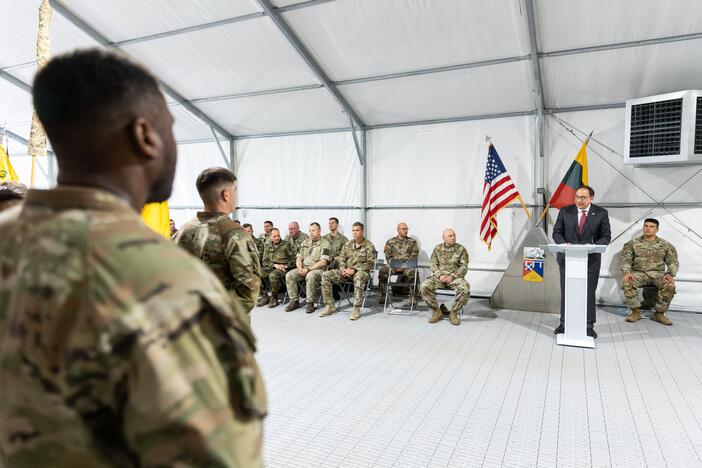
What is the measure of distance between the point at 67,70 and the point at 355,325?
14.8ft

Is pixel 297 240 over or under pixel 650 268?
over

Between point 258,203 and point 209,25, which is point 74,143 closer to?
point 209,25

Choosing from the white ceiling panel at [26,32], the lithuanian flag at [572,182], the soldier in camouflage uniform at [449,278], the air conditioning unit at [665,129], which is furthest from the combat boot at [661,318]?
the white ceiling panel at [26,32]

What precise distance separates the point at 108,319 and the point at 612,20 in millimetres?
5285

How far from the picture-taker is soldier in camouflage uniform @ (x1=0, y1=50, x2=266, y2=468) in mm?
508

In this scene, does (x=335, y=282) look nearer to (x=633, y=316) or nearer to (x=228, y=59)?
(x=228, y=59)

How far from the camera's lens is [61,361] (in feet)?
1.73

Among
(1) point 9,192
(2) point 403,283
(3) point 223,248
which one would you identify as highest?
(1) point 9,192

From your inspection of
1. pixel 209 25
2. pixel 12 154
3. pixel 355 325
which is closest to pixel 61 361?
pixel 355 325

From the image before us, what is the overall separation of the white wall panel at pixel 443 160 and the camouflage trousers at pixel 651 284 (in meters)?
1.69

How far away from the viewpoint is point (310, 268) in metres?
5.98

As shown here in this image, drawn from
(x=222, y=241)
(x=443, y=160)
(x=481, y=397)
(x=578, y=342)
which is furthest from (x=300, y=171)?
(x=222, y=241)

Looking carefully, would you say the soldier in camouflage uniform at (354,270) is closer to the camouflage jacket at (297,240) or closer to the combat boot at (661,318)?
the camouflage jacket at (297,240)

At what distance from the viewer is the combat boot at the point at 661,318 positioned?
4.78 meters
